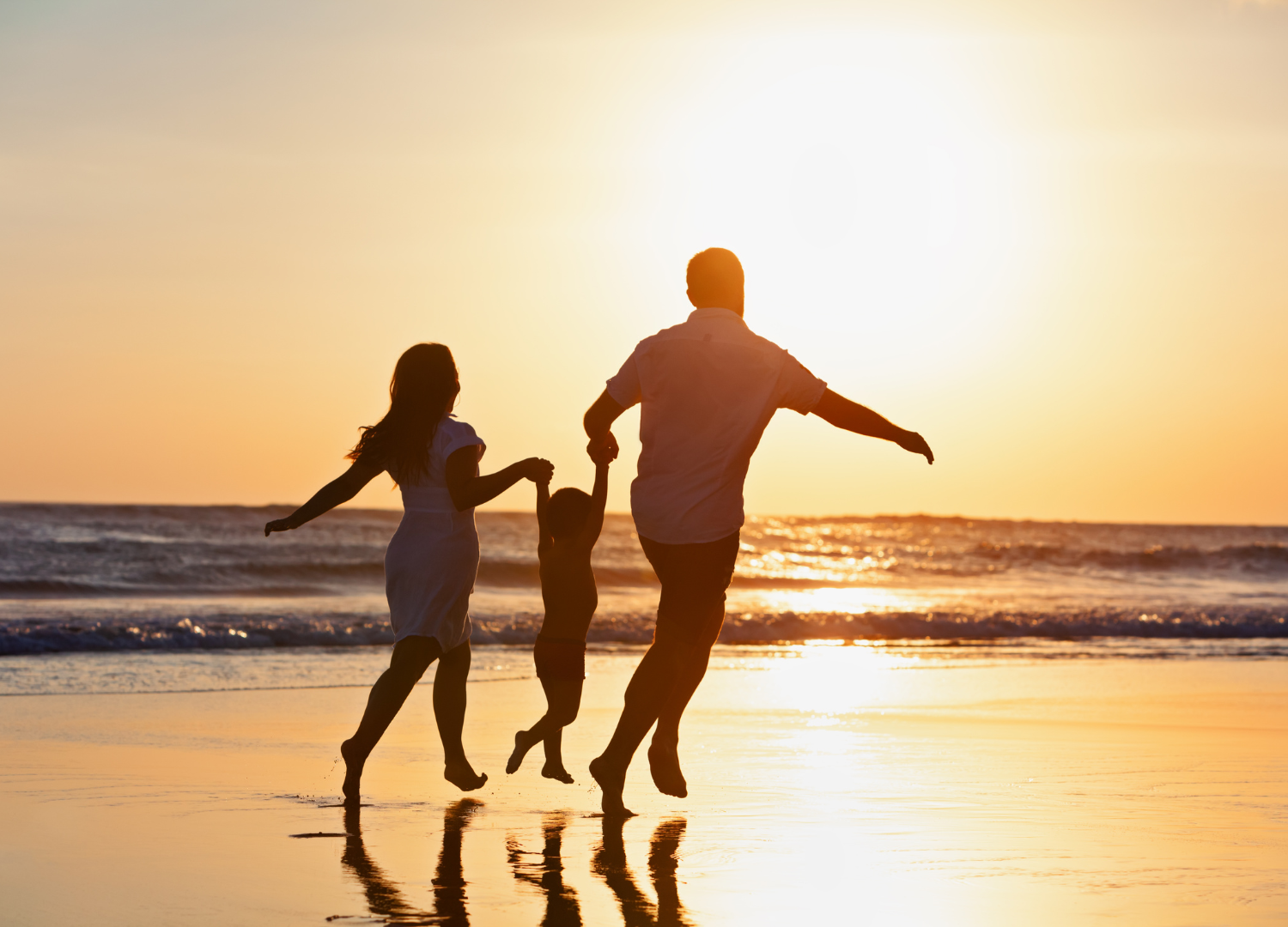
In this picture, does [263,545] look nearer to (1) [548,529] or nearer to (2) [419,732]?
(2) [419,732]

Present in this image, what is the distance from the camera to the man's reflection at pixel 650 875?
10.7 ft

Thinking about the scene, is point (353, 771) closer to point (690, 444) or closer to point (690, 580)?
point (690, 580)

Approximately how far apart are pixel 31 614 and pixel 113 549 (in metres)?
13.7

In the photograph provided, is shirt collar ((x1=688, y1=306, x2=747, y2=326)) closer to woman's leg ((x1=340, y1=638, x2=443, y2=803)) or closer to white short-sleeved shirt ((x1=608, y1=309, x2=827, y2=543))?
white short-sleeved shirt ((x1=608, y1=309, x2=827, y2=543))

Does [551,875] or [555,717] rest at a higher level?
[555,717]

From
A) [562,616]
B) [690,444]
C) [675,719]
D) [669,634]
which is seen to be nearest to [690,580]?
[669,634]

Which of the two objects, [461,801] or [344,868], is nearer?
[344,868]

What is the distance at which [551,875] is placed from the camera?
12.2 feet

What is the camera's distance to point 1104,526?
66.5 metres

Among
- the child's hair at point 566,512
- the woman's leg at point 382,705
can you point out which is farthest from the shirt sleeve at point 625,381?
the woman's leg at point 382,705

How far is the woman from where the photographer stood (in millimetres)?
4809

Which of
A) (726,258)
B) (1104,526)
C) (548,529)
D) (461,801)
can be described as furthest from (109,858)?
(1104,526)

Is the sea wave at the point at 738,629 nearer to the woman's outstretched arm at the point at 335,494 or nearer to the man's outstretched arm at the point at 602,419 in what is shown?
the woman's outstretched arm at the point at 335,494

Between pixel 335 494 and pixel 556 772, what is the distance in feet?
4.72
